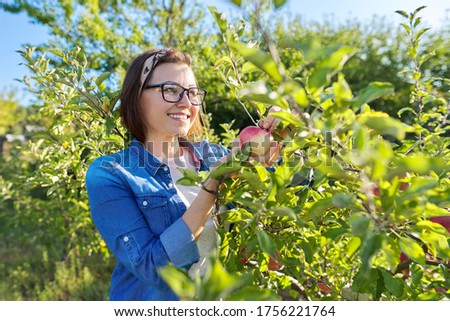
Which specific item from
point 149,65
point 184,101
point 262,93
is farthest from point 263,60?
point 149,65

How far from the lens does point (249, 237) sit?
2.93 feet

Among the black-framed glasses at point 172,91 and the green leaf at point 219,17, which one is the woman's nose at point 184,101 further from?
the green leaf at point 219,17

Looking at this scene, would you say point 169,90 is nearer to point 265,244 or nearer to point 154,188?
point 154,188

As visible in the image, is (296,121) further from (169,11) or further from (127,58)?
(169,11)

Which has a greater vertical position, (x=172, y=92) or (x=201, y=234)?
(x=172, y=92)

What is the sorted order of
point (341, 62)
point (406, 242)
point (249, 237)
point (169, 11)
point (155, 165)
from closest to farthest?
point (341, 62) → point (406, 242) → point (249, 237) → point (155, 165) → point (169, 11)

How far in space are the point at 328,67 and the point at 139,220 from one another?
597 millimetres

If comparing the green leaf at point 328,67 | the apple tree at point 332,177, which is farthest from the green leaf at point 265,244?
the green leaf at point 328,67

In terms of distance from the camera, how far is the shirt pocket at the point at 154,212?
104cm

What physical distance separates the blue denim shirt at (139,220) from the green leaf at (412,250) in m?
0.43

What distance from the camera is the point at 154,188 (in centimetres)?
108

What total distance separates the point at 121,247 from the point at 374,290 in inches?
24.2

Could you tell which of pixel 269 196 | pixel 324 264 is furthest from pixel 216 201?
pixel 324 264

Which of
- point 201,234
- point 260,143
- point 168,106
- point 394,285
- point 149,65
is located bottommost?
point 394,285
